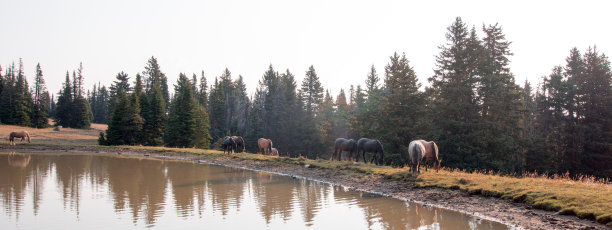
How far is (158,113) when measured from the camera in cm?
5934

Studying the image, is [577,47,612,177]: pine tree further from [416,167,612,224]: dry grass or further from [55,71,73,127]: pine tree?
[55,71,73,127]: pine tree

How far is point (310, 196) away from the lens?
56.6 ft

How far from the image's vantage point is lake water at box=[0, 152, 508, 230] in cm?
1159

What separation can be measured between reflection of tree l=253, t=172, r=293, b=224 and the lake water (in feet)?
0.11

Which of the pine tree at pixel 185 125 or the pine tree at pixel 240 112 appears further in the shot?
the pine tree at pixel 240 112

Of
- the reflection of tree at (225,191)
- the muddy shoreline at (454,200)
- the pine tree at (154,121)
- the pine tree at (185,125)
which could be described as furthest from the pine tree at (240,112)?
the reflection of tree at (225,191)

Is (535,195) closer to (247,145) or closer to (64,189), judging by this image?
(64,189)

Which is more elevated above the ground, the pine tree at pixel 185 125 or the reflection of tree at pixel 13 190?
the pine tree at pixel 185 125

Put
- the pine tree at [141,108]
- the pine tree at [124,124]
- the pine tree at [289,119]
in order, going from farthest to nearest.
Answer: the pine tree at [289,119] → the pine tree at [141,108] → the pine tree at [124,124]

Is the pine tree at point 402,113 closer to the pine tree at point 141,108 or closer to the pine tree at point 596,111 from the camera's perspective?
the pine tree at point 596,111

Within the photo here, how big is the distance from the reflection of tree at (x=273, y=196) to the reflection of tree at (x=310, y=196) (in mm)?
508

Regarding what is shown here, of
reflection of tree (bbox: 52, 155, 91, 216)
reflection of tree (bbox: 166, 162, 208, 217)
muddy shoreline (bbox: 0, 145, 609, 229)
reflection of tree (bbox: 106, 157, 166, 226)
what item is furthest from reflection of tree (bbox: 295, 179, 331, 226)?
reflection of tree (bbox: 52, 155, 91, 216)

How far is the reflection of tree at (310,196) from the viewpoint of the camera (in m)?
13.7

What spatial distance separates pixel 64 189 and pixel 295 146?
185ft
